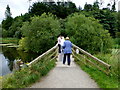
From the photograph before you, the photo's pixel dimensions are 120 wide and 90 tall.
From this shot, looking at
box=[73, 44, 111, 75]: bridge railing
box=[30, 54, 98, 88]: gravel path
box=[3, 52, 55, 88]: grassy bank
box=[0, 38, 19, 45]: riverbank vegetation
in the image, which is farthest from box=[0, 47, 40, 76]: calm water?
box=[0, 38, 19, 45]: riverbank vegetation

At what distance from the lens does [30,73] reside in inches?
268

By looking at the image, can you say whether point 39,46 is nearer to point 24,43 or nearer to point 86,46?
point 24,43

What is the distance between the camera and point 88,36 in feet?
79.9

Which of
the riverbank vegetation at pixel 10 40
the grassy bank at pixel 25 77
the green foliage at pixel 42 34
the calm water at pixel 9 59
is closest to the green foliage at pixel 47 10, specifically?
the riverbank vegetation at pixel 10 40

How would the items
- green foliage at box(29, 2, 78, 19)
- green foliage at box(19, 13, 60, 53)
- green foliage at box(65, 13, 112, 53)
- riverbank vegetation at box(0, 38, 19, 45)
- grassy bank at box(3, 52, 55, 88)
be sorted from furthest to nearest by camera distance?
green foliage at box(29, 2, 78, 19) → riverbank vegetation at box(0, 38, 19, 45) → green foliage at box(19, 13, 60, 53) → green foliage at box(65, 13, 112, 53) → grassy bank at box(3, 52, 55, 88)

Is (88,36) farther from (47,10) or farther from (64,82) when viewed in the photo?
(47,10)

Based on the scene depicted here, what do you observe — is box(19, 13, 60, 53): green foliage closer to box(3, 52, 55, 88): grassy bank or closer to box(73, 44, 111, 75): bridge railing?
box(73, 44, 111, 75): bridge railing

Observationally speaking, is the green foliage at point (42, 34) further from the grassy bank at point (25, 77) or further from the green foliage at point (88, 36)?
the grassy bank at point (25, 77)

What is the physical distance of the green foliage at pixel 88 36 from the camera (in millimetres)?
24406

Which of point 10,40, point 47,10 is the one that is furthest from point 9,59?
point 47,10

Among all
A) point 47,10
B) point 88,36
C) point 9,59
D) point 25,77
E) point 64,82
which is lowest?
point 9,59

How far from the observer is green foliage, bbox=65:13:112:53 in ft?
80.1

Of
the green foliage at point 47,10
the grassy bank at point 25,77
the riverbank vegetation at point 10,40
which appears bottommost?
the riverbank vegetation at point 10,40

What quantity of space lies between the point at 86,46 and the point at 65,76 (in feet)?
58.3
